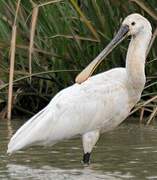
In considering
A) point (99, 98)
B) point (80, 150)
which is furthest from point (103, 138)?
point (99, 98)

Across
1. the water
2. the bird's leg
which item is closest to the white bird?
the bird's leg

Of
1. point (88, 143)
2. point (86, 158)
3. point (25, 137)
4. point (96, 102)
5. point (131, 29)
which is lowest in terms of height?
point (86, 158)

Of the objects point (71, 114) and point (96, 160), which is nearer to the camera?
point (71, 114)

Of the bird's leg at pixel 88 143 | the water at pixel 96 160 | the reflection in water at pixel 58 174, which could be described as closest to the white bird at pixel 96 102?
the bird's leg at pixel 88 143

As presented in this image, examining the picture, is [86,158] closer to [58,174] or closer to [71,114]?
[71,114]

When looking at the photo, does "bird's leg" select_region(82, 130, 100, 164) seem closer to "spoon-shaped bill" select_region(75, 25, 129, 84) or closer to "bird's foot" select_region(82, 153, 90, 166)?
"bird's foot" select_region(82, 153, 90, 166)

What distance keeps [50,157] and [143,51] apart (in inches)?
59.8

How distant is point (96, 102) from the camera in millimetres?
9062

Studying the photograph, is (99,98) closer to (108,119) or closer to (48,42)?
(108,119)

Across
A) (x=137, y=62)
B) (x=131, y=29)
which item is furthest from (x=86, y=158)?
(x=131, y=29)

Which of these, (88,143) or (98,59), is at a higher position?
(98,59)

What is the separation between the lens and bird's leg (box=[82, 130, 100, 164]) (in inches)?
352

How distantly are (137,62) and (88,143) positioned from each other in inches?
40.1

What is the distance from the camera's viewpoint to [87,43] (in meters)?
11.5
